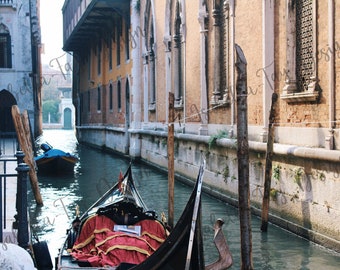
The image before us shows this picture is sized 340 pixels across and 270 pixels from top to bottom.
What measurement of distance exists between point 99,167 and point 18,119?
7784 millimetres

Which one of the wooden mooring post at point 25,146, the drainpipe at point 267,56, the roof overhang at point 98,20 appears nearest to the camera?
Result: the drainpipe at point 267,56

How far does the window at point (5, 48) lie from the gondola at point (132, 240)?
858 inches

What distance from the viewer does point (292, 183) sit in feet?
27.0

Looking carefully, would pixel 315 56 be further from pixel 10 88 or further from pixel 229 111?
pixel 10 88

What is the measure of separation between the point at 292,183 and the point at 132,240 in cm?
287

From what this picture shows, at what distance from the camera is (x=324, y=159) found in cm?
725

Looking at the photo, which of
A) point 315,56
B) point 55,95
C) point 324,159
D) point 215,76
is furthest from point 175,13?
point 55,95

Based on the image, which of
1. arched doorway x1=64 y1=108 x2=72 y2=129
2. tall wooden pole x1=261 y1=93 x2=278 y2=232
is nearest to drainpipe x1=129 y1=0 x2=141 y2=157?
tall wooden pole x1=261 y1=93 x2=278 y2=232

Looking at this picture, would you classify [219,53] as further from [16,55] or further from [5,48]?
[5,48]

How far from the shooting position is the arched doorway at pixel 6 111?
2763cm

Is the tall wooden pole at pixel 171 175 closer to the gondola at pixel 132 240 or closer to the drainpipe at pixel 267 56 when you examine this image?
the drainpipe at pixel 267 56

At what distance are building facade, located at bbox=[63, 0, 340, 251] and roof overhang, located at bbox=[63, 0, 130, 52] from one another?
0.10 m

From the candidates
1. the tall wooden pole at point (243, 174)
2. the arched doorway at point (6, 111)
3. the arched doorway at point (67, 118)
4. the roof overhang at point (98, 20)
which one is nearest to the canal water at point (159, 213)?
the tall wooden pole at point (243, 174)

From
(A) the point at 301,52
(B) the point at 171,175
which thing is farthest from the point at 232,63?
(B) the point at 171,175
